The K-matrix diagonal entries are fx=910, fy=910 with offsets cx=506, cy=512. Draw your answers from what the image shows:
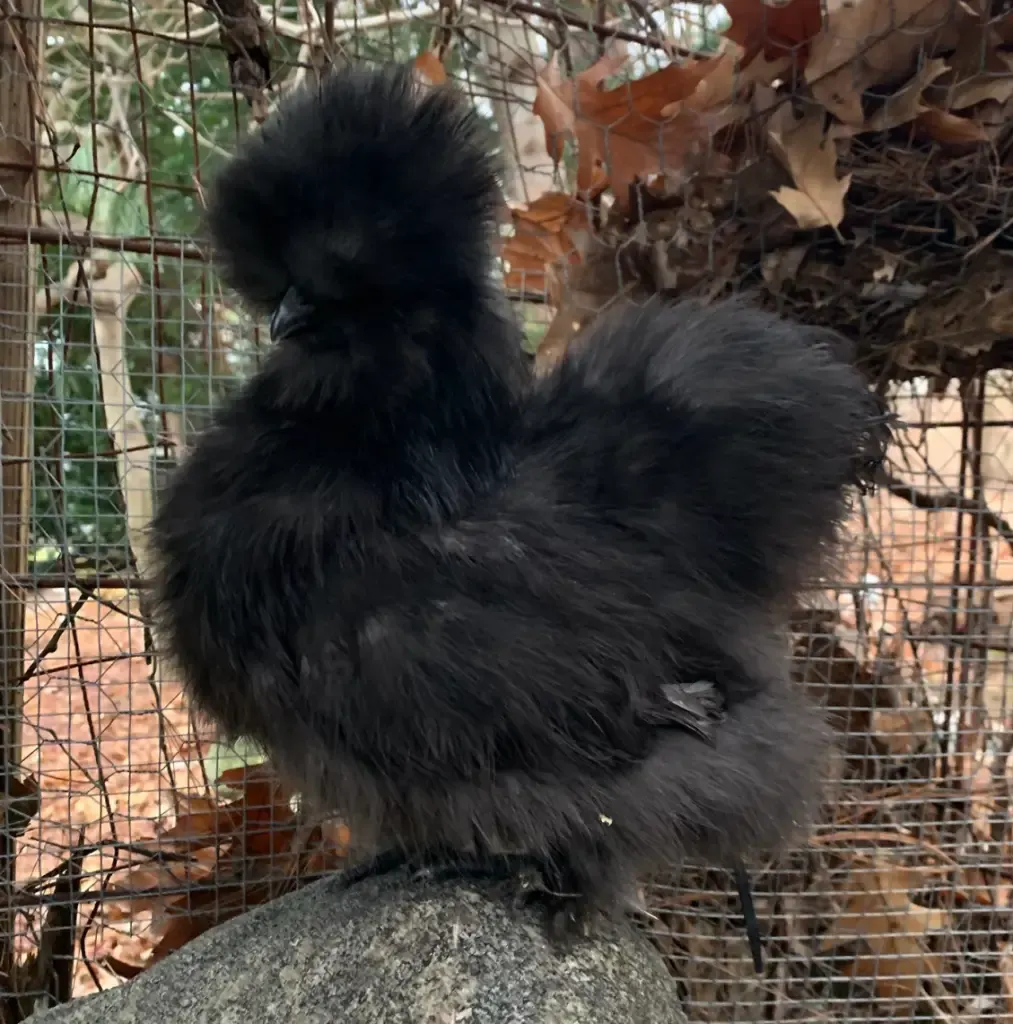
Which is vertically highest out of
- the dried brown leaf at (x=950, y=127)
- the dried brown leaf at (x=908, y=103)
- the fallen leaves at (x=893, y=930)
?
the dried brown leaf at (x=908, y=103)

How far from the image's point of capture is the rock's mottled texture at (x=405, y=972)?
0.90 m

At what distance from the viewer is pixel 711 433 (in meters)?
0.92

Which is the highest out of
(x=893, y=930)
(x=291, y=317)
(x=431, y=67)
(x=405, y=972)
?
(x=431, y=67)

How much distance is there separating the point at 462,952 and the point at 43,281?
1.21 meters

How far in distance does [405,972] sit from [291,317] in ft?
2.18

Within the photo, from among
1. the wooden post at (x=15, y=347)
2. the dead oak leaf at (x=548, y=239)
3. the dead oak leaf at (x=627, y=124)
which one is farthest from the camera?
the wooden post at (x=15, y=347)

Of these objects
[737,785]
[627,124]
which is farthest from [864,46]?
[737,785]

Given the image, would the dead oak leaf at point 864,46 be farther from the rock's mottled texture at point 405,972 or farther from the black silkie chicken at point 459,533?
the rock's mottled texture at point 405,972

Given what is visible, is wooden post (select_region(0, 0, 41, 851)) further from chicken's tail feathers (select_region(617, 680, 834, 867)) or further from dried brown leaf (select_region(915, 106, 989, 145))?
dried brown leaf (select_region(915, 106, 989, 145))

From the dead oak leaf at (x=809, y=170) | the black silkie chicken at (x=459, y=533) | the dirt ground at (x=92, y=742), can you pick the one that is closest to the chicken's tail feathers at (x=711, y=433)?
the black silkie chicken at (x=459, y=533)

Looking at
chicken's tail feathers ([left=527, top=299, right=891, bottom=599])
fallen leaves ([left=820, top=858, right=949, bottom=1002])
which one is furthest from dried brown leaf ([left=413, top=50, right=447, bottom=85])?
fallen leaves ([left=820, top=858, right=949, bottom=1002])

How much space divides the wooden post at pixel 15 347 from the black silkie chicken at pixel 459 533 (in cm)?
60

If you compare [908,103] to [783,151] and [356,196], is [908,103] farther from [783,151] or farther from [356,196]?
[356,196]

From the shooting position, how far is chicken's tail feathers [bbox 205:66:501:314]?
82 cm
